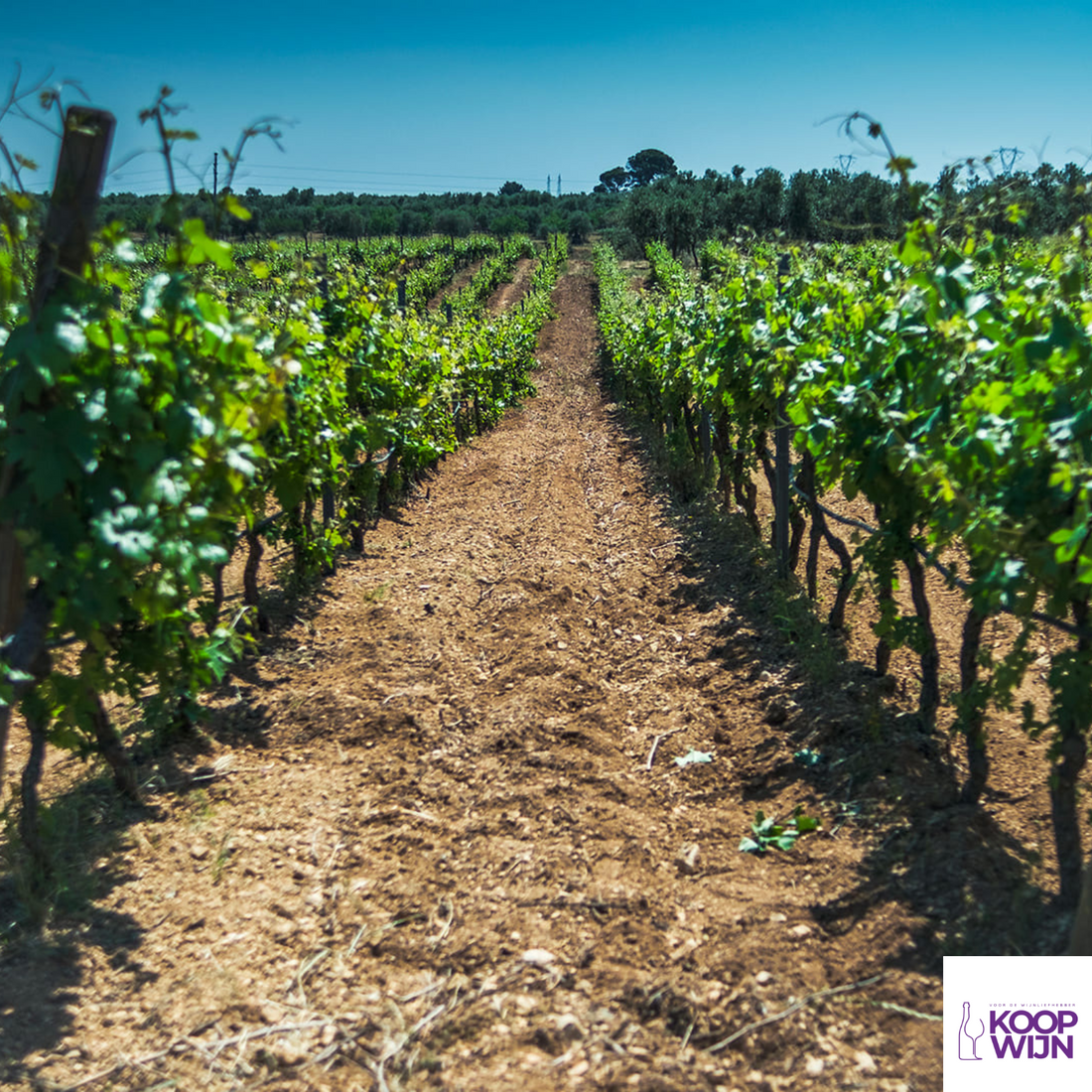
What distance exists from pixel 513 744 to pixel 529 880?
973mm

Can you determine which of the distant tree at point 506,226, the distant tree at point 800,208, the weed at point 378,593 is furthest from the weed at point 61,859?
the distant tree at point 506,226

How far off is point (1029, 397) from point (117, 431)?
304cm

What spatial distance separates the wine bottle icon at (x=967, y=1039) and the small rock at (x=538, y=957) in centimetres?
127

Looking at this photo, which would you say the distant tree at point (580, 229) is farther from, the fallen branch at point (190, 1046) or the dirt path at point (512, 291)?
the fallen branch at point (190, 1046)

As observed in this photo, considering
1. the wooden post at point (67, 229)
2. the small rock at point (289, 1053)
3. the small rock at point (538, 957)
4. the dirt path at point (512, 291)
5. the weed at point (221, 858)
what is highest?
the dirt path at point (512, 291)

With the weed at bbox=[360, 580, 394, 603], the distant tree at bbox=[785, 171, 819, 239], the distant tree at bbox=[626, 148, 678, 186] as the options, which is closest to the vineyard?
the weed at bbox=[360, 580, 394, 603]

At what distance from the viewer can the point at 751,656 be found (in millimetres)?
5000

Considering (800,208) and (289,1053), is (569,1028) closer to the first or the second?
(289,1053)

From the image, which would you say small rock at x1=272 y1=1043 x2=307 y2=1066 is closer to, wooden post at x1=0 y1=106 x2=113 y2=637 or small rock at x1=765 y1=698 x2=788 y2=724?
wooden post at x1=0 y1=106 x2=113 y2=637

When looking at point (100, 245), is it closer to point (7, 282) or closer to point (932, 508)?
point (7, 282)

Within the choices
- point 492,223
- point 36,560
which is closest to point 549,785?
point 36,560

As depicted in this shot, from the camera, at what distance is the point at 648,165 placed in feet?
423

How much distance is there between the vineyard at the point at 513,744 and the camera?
245 cm

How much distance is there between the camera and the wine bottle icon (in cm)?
232
